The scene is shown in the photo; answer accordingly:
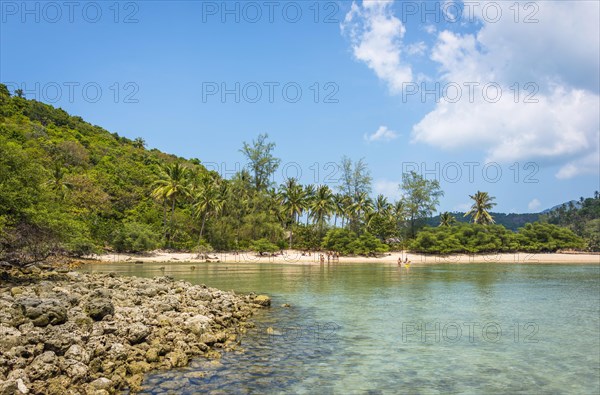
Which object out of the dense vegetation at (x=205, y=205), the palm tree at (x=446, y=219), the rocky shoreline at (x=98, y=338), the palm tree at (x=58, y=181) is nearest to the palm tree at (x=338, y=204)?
the dense vegetation at (x=205, y=205)

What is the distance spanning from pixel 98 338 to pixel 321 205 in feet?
238

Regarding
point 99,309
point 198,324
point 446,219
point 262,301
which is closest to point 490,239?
point 446,219

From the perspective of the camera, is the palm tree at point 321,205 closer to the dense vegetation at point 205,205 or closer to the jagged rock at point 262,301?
the dense vegetation at point 205,205

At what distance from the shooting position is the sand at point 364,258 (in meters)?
61.8

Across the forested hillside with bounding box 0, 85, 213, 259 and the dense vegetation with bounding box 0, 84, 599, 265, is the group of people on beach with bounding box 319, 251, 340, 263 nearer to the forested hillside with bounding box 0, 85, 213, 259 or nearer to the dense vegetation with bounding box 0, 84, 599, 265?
the dense vegetation with bounding box 0, 84, 599, 265

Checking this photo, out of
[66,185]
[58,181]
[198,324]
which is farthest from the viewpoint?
[66,185]

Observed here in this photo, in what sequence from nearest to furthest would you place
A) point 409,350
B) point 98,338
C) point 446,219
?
point 98,338 → point 409,350 → point 446,219

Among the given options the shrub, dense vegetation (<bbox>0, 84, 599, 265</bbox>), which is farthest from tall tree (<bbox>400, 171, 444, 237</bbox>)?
the shrub

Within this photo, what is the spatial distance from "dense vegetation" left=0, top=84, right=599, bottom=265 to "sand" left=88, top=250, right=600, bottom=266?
1.75m

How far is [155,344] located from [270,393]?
452 cm

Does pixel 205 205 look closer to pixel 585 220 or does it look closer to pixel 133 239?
pixel 133 239

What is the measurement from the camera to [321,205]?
8394 centimetres

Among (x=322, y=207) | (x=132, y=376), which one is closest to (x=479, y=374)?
(x=132, y=376)

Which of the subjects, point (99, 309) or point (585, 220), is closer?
point (99, 309)
